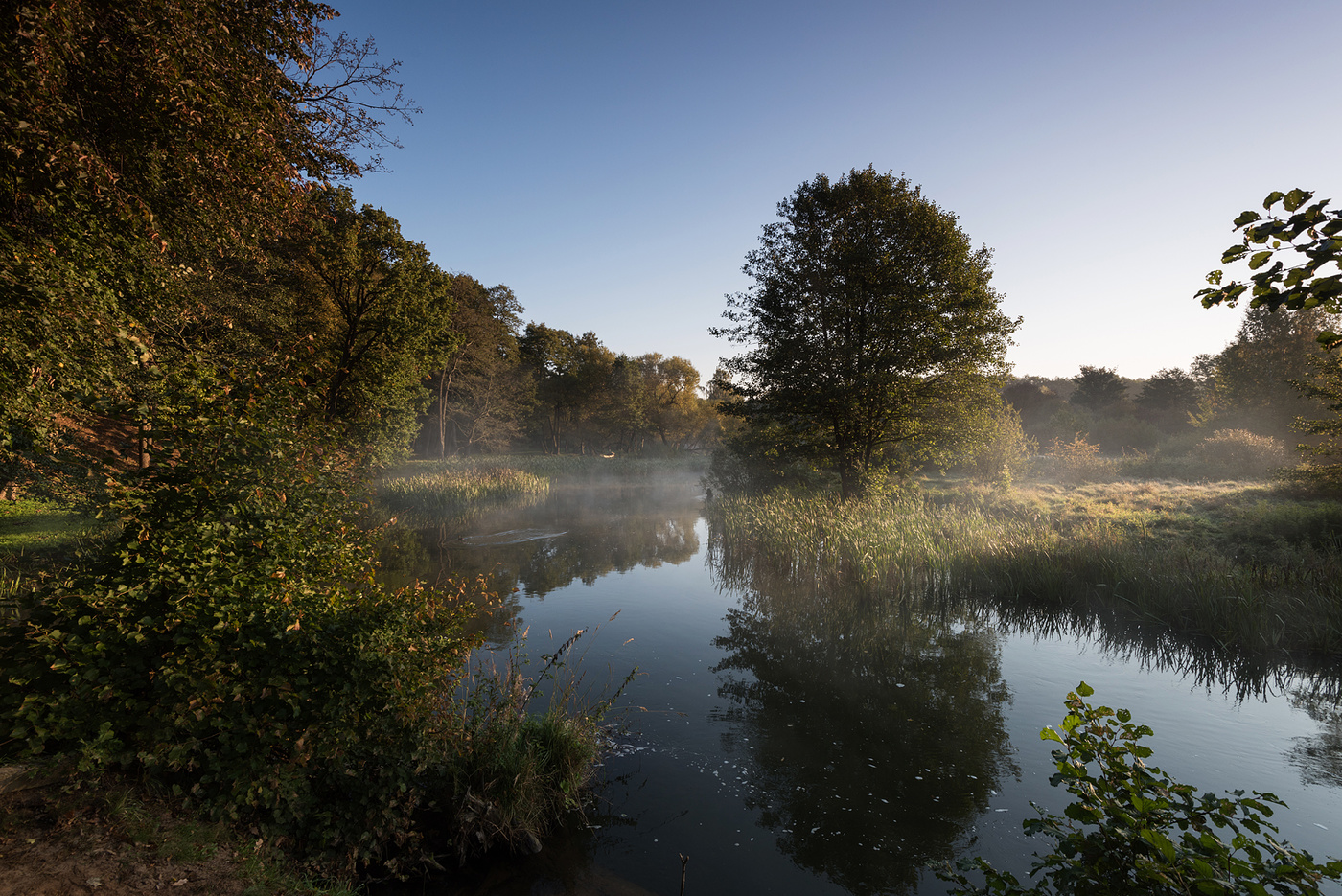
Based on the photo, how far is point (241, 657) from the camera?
3762 mm

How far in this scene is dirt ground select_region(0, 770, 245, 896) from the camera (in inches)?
104

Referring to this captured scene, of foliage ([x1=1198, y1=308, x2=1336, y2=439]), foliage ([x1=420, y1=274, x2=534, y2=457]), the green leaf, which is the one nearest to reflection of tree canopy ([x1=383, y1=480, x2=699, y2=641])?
the green leaf

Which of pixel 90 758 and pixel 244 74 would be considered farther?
pixel 244 74

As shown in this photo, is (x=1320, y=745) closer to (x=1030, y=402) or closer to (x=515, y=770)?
(x=515, y=770)

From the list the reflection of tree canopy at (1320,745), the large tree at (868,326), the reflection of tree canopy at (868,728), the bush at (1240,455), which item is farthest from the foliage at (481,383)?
the bush at (1240,455)

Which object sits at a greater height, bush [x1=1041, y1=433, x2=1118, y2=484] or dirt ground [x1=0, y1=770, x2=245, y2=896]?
bush [x1=1041, y1=433, x2=1118, y2=484]

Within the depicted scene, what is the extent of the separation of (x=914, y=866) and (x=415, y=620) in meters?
4.45

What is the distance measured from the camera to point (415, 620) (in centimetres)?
435

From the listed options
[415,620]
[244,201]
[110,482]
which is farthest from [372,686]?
[244,201]

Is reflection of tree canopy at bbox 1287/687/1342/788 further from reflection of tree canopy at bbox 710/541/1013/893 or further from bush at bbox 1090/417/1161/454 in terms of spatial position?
bush at bbox 1090/417/1161/454

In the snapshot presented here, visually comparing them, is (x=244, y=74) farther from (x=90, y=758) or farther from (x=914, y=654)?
(x=914, y=654)

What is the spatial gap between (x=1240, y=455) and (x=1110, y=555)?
26.1 metres

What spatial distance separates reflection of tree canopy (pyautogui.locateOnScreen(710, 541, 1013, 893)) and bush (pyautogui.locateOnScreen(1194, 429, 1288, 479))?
1023 inches

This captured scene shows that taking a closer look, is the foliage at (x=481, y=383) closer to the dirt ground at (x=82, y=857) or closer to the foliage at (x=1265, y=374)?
the dirt ground at (x=82, y=857)
